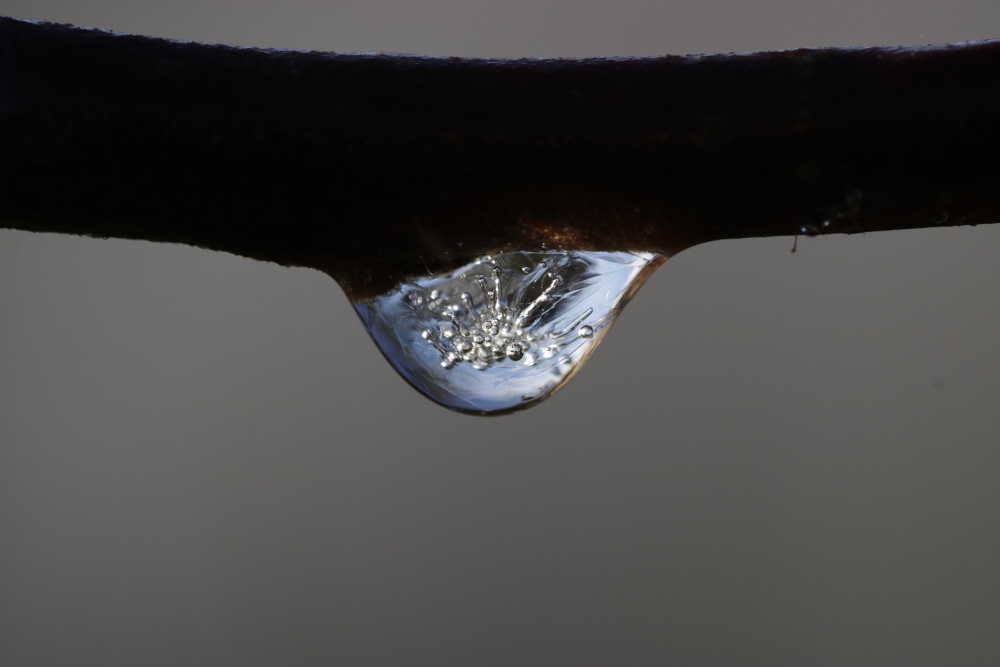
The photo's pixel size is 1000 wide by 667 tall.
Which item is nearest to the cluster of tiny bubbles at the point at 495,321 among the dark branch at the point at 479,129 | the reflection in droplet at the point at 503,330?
the reflection in droplet at the point at 503,330

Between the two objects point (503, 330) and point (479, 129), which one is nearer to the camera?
point (479, 129)

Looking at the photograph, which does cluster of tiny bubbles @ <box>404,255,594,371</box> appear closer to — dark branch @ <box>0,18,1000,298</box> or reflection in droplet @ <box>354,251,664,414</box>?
reflection in droplet @ <box>354,251,664,414</box>

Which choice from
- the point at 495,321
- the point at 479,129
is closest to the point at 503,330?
the point at 495,321

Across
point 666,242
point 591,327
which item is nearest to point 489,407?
point 591,327

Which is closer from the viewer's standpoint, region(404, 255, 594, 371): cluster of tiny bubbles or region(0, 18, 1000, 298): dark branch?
region(0, 18, 1000, 298): dark branch

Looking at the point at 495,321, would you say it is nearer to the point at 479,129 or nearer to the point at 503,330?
the point at 503,330

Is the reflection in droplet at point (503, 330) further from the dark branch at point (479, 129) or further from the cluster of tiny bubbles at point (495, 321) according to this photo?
the dark branch at point (479, 129)

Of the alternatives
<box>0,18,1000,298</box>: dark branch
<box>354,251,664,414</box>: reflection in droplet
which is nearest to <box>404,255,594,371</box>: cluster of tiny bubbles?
<box>354,251,664,414</box>: reflection in droplet
